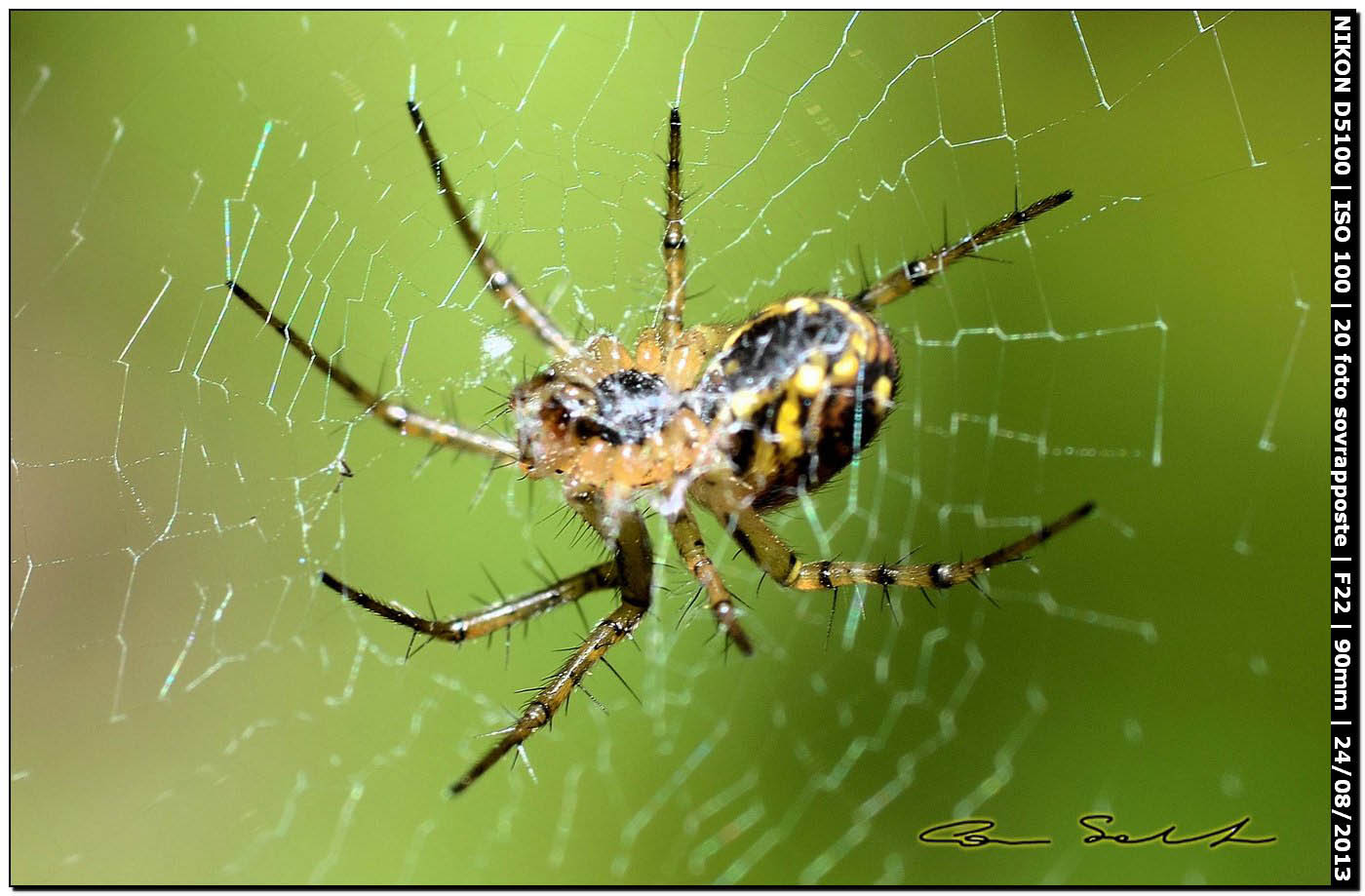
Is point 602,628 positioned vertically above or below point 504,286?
below

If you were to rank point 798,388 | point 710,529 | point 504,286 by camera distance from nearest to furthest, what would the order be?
point 798,388 → point 504,286 → point 710,529

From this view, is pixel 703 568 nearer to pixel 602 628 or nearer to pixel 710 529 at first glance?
pixel 602 628

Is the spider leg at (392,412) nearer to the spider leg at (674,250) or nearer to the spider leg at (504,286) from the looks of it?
the spider leg at (504,286)

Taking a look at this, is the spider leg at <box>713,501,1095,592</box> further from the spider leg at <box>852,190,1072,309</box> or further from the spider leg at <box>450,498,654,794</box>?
the spider leg at <box>852,190,1072,309</box>

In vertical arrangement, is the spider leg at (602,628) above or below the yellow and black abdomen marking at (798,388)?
below

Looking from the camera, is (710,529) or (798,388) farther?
(710,529)
